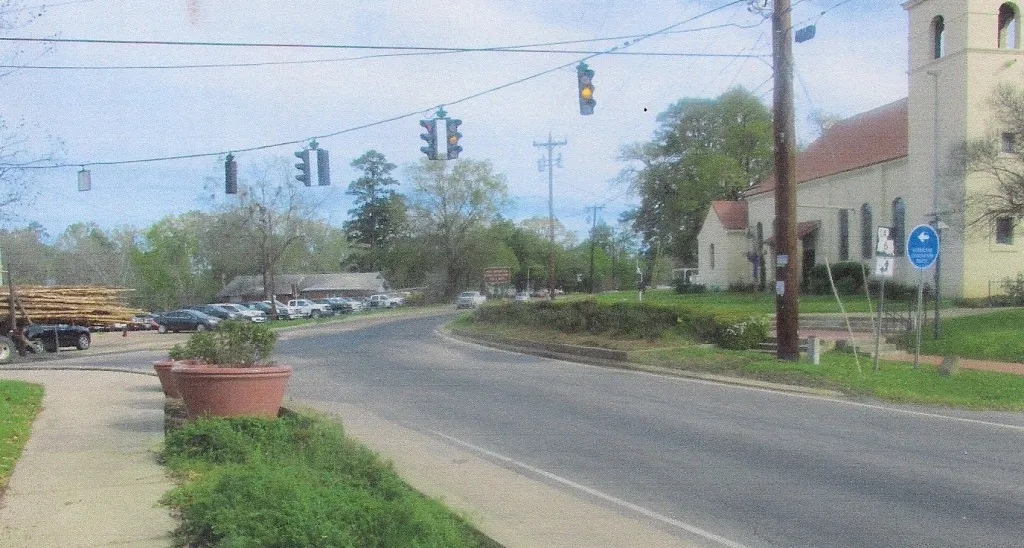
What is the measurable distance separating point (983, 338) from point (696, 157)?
49000 mm

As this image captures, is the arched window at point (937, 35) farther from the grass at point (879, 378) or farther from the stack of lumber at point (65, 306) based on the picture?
the stack of lumber at point (65, 306)

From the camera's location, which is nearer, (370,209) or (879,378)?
(879,378)

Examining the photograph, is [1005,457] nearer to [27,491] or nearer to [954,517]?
[954,517]

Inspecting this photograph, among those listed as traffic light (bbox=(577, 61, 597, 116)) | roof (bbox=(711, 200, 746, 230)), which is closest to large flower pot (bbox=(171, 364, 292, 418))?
traffic light (bbox=(577, 61, 597, 116))

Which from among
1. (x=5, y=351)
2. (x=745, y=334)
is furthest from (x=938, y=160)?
(x=5, y=351)

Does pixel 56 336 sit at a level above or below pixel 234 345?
below

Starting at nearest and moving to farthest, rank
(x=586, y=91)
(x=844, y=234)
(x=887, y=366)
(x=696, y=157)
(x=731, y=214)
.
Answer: (x=586, y=91) < (x=887, y=366) < (x=844, y=234) < (x=731, y=214) < (x=696, y=157)

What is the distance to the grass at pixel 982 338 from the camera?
21234 mm

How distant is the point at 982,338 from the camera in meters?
22.7

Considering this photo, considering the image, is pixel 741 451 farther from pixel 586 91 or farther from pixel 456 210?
pixel 456 210

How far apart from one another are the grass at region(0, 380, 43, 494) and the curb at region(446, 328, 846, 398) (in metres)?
12.4

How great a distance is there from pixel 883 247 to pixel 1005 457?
741 centimetres

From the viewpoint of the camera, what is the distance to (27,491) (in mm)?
7562

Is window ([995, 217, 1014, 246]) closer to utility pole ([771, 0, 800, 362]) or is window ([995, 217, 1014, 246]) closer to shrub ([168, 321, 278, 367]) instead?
utility pole ([771, 0, 800, 362])
